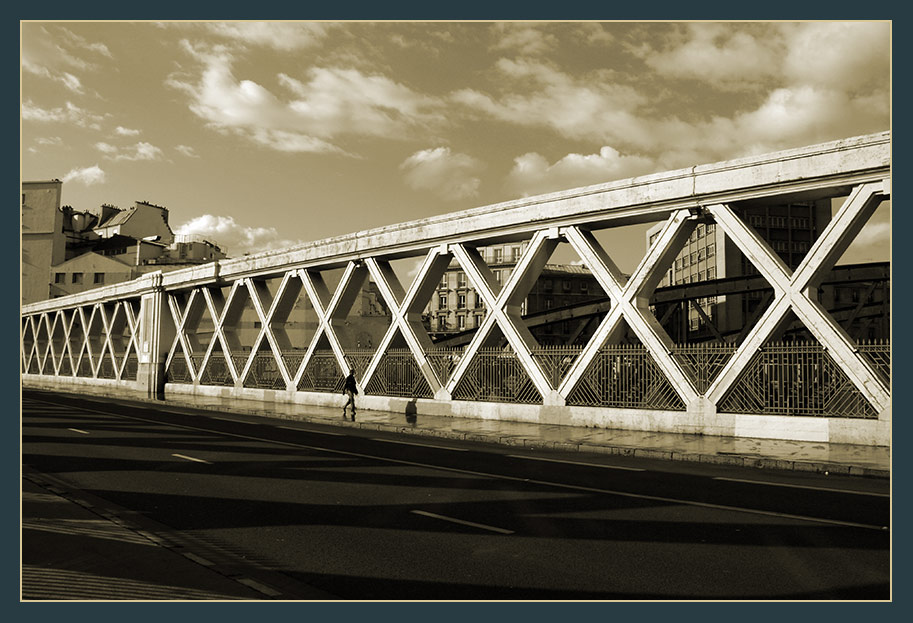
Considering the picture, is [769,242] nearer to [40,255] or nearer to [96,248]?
[40,255]

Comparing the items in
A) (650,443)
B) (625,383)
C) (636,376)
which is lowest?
(650,443)

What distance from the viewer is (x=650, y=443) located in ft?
52.7

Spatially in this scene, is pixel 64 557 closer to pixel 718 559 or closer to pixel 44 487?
pixel 44 487

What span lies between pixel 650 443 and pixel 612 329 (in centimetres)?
481

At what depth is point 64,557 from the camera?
262 inches

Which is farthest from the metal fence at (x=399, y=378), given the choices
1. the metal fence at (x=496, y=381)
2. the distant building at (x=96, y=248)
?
the distant building at (x=96, y=248)

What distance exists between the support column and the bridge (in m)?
3.49

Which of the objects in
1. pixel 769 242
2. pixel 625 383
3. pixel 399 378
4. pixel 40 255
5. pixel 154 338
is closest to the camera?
pixel 625 383

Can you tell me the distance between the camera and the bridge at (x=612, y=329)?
16.4 metres

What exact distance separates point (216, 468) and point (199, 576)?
642cm

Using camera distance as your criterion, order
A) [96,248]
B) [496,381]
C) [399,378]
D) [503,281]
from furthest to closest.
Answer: [503,281]
[96,248]
[399,378]
[496,381]

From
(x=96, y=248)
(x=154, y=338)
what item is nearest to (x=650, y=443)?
(x=154, y=338)

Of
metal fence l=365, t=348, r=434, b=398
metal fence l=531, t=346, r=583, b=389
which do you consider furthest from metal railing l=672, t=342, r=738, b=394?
metal fence l=365, t=348, r=434, b=398

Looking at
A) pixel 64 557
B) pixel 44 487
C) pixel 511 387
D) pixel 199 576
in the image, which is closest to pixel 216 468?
pixel 44 487
